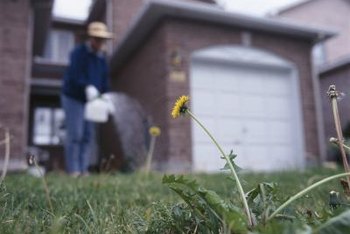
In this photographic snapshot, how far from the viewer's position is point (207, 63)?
962cm

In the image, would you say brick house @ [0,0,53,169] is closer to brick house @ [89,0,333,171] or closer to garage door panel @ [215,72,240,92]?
brick house @ [89,0,333,171]

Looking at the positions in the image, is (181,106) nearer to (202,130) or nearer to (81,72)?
(81,72)

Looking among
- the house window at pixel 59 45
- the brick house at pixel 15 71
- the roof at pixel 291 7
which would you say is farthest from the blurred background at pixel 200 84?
the roof at pixel 291 7

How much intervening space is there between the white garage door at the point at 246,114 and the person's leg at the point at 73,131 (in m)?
3.14

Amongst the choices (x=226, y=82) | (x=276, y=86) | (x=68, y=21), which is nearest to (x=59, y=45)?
(x=68, y=21)

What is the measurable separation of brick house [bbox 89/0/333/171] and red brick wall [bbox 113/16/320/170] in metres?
0.02

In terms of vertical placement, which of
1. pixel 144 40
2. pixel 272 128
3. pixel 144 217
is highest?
pixel 144 40

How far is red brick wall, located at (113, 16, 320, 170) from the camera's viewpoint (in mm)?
8648

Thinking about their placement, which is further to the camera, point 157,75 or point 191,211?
point 157,75

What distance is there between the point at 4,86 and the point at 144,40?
11.1ft

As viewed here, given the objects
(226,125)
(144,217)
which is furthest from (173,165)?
(144,217)

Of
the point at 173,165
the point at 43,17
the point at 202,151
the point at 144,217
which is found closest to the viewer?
the point at 144,217

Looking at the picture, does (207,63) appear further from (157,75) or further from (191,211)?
(191,211)

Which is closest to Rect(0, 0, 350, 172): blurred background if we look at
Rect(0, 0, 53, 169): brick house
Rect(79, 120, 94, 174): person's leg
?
Rect(0, 0, 53, 169): brick house
